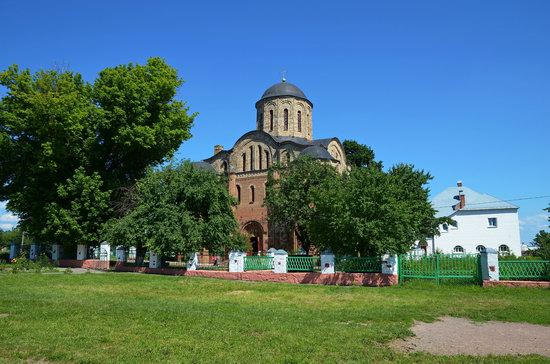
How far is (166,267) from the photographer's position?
2170cm

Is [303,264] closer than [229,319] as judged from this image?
No

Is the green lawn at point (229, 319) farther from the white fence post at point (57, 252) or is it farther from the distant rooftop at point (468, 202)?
the distant rooftop at point (468, 202)

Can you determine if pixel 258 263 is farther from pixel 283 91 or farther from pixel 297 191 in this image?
pixel 283 91

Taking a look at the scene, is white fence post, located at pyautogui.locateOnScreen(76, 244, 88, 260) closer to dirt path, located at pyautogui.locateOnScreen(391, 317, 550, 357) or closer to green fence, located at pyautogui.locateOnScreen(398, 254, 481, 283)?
green fence, located at pyautogui.locateOnScreen(398, 254, 481, 283)


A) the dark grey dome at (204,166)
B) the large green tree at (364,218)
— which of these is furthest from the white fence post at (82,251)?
the large green tree at (364,218)

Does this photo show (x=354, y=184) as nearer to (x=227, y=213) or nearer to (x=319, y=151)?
(x=227, y=213)

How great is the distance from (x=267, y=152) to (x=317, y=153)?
455 centimetres

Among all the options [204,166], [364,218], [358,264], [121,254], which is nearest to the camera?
[364,218]

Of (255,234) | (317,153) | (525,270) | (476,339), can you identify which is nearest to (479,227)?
(317,153)

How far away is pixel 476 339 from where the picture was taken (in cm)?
717

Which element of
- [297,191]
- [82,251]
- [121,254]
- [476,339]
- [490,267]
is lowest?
[476,339]

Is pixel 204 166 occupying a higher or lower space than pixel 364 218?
higher

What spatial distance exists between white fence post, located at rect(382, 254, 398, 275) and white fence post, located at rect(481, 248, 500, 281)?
9.49 feet

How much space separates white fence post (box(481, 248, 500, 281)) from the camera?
49.0 ft
